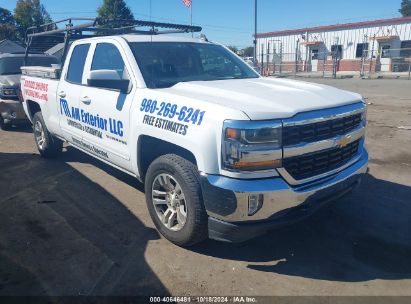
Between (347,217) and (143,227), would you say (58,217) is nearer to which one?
(143,227)

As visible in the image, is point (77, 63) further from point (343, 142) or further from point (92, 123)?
point (343, 142)

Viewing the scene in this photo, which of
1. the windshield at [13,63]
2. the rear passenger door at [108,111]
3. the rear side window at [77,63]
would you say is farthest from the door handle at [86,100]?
the windshield at [13,63]

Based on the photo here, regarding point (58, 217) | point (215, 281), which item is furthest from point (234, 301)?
point (58, 217)

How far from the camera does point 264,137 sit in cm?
288

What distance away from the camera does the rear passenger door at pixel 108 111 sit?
3.99 meters

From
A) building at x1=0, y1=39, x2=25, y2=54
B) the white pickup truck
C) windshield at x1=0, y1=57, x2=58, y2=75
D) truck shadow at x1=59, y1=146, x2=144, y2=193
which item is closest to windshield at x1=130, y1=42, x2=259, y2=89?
the white pickup truck

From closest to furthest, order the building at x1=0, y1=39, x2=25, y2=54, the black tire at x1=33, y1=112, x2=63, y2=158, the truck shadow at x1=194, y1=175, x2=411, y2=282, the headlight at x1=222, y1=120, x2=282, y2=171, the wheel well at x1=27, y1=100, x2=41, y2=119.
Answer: the headlight at x1=222, y1=120, x2=282, y2=171 → the truck shadow at x1=194, y1=175, x2=411, y2=282 → the black tire at x1=33, y1=112, x2=63, y2=158 → the wheel well at x1=27, y1=100, x2=41, y2=119 → the building at x1=0, y1=39, x2=25, y2=54

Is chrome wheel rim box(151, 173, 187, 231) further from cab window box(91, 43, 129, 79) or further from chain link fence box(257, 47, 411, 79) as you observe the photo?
chain link fence box(257, 47, 411, 79)

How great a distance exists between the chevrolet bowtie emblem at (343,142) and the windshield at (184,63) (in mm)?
1678

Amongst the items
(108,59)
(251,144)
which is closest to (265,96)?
(251,144)

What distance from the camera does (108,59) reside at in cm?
446

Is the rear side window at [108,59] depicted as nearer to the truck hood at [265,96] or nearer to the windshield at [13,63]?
the truck hood at [265,96]

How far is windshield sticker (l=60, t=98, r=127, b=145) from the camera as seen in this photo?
162 inches

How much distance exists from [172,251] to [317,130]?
1.73 meters
